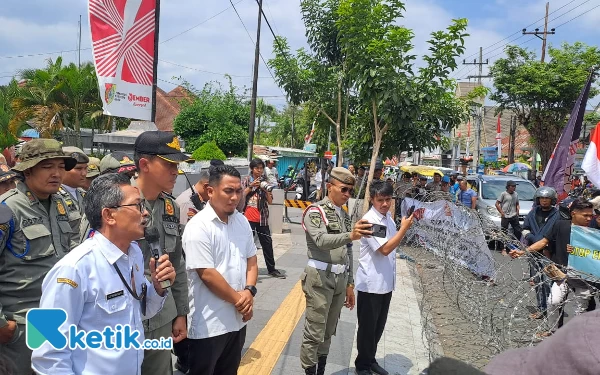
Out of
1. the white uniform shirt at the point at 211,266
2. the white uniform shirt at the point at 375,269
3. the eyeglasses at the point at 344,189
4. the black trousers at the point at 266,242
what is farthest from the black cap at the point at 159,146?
the black trousers at the point at 266,242

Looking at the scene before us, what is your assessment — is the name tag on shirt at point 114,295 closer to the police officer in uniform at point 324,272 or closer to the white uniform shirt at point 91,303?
the white uniform shirt at point 91,303

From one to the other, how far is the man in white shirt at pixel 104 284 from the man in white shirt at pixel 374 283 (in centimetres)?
217

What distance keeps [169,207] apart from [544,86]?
2423cm

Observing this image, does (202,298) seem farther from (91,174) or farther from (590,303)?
(590,303)

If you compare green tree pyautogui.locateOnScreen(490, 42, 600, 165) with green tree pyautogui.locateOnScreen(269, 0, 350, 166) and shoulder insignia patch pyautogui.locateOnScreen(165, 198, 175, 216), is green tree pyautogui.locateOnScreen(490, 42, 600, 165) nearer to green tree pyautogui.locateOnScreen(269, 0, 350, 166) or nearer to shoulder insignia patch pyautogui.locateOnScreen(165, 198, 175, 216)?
green tree pyautogui.locateOnScreen(269, 0, 350, 166)

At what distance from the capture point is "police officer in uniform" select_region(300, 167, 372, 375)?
3750mm

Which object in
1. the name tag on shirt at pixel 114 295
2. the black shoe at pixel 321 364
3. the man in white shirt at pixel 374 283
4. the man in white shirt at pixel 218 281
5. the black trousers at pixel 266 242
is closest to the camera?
the name tag on shirt at pixel 114 295

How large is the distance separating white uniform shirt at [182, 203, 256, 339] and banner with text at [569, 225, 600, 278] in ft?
12.0

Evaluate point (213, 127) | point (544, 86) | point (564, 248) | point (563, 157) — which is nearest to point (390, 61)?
point (563, 157)

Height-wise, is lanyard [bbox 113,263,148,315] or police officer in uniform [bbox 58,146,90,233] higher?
police officer in uniform [bbox 58,146,90,233]

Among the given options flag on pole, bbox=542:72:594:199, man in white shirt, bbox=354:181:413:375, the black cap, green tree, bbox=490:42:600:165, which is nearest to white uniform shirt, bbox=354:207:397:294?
man in white shirt, bbox=354:181:413:375

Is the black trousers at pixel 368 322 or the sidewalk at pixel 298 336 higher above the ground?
the black trousers at pixel 368 322

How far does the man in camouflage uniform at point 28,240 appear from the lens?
8.52ft

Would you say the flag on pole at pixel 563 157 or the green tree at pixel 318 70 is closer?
the flag on pole at pixel 563 157
